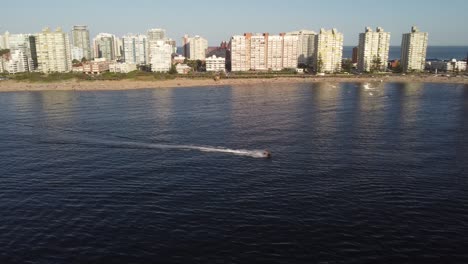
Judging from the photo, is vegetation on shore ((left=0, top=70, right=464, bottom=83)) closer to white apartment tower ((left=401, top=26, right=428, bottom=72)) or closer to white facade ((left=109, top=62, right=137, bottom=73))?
white facade ((left=109, top=62, right=137, bottom=73))

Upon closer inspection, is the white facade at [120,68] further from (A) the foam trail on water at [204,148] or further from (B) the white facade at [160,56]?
(A) the foam trail on water at [204,148]

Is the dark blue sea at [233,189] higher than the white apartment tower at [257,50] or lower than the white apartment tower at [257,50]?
lower

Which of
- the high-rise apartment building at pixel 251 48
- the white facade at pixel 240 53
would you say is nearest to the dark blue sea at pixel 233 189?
the white facade at pixel 240 53

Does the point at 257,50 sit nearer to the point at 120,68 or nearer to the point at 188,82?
the point at 188,82

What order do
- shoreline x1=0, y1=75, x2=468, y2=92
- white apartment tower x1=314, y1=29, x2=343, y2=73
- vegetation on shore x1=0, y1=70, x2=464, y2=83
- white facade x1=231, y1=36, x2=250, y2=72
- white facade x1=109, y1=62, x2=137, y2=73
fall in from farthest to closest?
white facade x1=231, y1=36, x2=250, y2=72, white apartment tower x1=314, y1=29, x2=343, y2=73, white facade x1=109, y1=62, x2=137, y2=73, vegetation on shore x1=0, y1=70, x2=464, y2=83, shoreline x1=0, y1=75, x2=468, y2=92

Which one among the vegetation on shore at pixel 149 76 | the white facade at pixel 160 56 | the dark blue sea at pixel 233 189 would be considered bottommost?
the dark blue sea at pixel 233 189

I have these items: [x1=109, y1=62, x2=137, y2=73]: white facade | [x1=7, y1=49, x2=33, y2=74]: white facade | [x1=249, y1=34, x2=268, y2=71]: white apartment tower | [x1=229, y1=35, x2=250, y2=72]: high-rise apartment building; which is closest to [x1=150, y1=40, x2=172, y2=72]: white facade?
[x1=109, y1=62, x2=137, y2=73]: white facade
